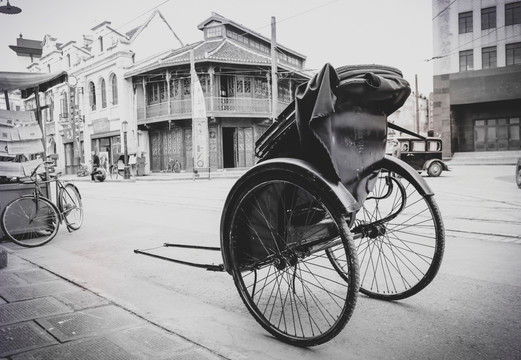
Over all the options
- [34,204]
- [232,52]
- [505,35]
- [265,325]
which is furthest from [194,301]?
[505,35]

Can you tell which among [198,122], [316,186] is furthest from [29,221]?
[198,122]

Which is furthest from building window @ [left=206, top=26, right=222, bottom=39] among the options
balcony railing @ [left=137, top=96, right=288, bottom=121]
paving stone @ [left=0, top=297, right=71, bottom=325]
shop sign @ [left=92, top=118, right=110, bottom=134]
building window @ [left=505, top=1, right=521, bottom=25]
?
paving stone @ [left=0, top=297, right=71, bottom=325]

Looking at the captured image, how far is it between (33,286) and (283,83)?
30.3 metres

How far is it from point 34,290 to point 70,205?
3.19m

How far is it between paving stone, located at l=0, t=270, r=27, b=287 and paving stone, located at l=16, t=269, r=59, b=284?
49mm

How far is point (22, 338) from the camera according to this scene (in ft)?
8.29

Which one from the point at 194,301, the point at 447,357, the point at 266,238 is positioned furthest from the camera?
the point at 194,301

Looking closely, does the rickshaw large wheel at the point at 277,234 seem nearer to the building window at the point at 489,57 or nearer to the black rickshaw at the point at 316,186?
the black rickshaw at the point at 316,186

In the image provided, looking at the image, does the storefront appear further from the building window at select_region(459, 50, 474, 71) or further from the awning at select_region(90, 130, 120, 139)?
the building window at select_region(459, 50, 474, 71)

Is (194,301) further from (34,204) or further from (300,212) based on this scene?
(34,204)

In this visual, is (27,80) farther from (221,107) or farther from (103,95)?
(103,95)

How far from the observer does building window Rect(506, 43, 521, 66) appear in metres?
29.7

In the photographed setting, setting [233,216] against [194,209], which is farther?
[194,209]

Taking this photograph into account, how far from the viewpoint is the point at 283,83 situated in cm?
3234
